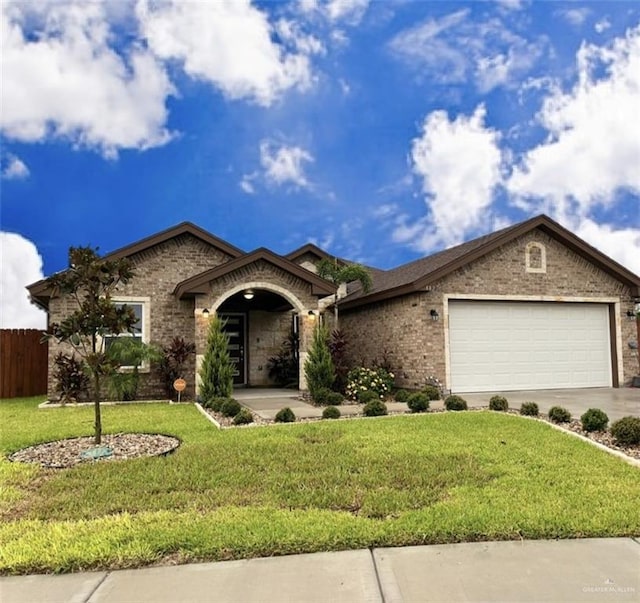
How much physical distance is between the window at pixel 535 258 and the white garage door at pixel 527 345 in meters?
1.04

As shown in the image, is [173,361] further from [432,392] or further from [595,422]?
[595,422]

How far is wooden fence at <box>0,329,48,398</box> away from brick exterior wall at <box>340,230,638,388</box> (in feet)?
→ 34.9

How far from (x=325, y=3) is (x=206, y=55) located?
2934mm

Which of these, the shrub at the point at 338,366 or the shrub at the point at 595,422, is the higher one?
the shrub at the point at 338,366

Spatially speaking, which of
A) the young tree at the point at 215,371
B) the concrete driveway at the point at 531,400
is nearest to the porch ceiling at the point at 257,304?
the concrete driveway at the point at 531,400

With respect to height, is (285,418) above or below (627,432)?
below

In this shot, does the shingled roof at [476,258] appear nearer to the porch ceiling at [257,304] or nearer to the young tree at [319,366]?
the porch ceiling at [257,304]

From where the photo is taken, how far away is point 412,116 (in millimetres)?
15891

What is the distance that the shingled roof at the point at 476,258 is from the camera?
14.0m

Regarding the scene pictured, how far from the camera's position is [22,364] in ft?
53.2

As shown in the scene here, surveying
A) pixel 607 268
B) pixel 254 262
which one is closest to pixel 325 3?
pixel 254 262

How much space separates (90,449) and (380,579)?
16.5ft

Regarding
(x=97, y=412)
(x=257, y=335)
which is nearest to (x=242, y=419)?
(x=97, y=412)

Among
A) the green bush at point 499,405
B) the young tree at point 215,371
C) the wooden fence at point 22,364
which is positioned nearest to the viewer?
the green bush at point 499,405
